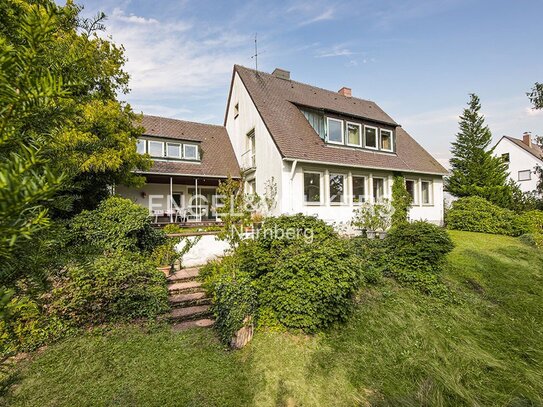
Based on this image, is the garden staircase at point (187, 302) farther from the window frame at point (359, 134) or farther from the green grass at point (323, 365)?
the window frame at point (359, 134)

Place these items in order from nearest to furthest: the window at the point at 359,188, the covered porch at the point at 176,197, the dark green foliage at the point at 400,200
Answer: the window at the point at 359,188 → the covered porch at the point at 176,197 → the dark green foliage at the point at 400,200

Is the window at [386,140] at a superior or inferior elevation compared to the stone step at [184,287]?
superior

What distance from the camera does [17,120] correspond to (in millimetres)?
904

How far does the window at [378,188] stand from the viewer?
50.1 ft

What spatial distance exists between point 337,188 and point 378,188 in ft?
10.7

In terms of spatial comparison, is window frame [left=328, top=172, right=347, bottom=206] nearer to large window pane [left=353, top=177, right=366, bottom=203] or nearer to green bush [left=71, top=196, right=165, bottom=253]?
large window pane [left=353, top=177, right=366, bottom=203]

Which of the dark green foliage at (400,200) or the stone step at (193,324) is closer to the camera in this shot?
the stone step at (193,324)

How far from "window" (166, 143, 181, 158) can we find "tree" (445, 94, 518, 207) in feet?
76.4

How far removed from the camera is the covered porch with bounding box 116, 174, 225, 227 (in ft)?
48.4

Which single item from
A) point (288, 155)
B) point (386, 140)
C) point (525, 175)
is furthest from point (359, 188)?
point (525, 175)

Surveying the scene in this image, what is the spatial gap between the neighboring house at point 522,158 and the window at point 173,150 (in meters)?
31.8

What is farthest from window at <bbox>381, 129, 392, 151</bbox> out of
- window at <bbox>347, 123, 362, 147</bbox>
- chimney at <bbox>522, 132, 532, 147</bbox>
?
chimney at <bbox>522, 132, 532, 147</bbox>

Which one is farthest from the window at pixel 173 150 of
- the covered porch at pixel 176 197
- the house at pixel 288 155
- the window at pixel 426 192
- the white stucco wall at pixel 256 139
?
the window at pixel 426 192

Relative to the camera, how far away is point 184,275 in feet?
25.9
